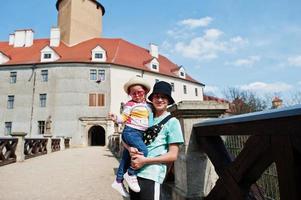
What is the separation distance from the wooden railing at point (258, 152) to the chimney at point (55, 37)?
33.9 meters

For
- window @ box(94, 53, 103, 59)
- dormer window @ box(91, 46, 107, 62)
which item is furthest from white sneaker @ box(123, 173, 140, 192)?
window @ box(94, 53, 103, 59)

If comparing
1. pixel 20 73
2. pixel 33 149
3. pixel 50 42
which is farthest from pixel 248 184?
pixel 50 42

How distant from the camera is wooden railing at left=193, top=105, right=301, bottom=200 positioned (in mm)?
1279

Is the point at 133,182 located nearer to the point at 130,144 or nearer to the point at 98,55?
the point at 130,144

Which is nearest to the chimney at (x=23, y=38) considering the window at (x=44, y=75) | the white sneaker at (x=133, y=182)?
the window at (x=44, y=75)

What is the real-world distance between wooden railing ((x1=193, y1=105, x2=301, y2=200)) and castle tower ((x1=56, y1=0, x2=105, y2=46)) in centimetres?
3379

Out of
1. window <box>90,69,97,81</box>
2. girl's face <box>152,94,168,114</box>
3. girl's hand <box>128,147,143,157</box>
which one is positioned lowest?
girl's hand <box>128,147,143,157</box>

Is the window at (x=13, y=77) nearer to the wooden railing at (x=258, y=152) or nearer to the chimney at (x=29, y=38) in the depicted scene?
the chimney at (x=29, y=38)

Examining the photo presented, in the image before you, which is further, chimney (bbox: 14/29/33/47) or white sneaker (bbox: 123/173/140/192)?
chimney (bbox: 14/29/33/47)

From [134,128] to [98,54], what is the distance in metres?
29.0

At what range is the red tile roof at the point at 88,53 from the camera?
30.1 m

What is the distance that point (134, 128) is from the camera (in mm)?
2020

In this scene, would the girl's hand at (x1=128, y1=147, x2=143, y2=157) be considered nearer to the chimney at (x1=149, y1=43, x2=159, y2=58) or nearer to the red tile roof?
the red tile roof

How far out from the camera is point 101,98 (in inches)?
1118
